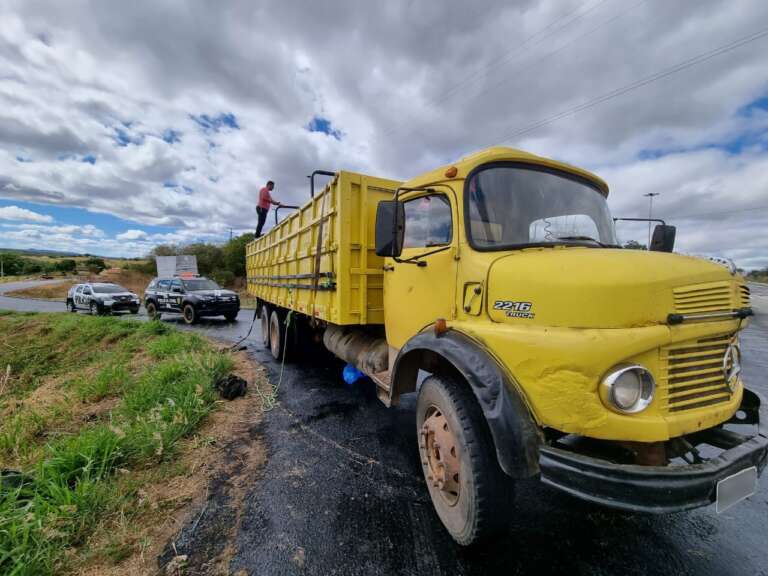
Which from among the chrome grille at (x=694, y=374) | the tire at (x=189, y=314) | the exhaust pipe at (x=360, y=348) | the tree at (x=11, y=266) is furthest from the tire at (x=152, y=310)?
the tree at (x=11, y=266)

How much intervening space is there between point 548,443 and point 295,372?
4.89 m

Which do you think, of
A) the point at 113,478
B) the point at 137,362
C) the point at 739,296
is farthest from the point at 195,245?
the point at 739,296

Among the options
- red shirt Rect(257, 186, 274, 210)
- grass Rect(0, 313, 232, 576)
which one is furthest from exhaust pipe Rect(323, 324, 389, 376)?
red shirt Rect(257, 186, 274, 210)

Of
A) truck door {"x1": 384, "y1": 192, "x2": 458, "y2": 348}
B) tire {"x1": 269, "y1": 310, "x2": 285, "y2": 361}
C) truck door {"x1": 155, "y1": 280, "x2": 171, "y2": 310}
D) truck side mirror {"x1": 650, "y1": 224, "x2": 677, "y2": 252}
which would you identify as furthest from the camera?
truck door {"x1": 155, "y1": 280, "x2": 171, "y2": 310}

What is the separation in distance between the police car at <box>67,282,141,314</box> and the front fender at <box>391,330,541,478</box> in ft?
56.5

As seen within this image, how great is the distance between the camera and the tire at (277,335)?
6.62 meters

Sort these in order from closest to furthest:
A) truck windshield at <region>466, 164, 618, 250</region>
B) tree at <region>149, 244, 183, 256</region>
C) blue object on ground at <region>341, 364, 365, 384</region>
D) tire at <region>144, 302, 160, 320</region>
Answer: truck windshield at <region>466, 164, 618, 250</region>, blue object on ground at <region>341, 364, 365, 384</region>, tire at <region>144, 302, 160, 320</region>, tree at <region>149, 244, 183, 256</region>

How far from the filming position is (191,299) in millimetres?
11898

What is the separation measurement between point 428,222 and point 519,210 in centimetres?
70

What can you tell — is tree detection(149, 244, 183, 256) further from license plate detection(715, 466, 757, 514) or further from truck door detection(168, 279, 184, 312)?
license plate detection(715, 466, 757, 514)

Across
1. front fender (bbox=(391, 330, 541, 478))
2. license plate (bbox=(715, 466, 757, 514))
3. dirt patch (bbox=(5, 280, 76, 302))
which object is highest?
front fender (bbox=(391, 330, 541, 478))

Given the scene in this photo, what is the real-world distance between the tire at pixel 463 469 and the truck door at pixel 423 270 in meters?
0.58

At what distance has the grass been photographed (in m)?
2.08

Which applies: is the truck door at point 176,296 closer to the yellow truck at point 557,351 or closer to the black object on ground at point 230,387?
the black object on ground at point 230,387
